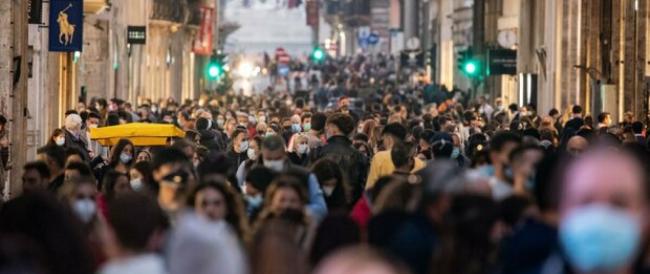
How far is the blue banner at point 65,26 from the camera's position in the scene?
31906 mm

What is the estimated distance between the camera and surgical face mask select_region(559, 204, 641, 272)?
26.0ft

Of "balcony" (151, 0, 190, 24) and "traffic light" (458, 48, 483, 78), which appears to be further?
"balcony" (151, 0, 190, 24)

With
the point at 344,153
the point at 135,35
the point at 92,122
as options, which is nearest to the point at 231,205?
the point at 344,153

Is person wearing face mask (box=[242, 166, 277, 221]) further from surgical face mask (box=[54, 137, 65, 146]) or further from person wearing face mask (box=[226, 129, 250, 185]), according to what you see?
surgical face mask (box=[54, 137, 65, 146])

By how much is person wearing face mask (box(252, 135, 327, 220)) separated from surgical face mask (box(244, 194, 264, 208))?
257 mm

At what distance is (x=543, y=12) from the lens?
5062cm

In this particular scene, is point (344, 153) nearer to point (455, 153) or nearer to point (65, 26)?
point (455, 153)

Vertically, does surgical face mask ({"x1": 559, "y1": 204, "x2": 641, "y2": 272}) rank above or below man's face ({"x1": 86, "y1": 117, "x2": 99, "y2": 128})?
below

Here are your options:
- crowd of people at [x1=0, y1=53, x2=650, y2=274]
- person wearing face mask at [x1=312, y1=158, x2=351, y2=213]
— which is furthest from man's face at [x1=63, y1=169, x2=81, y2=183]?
person wearing face mask at [x1=312, y1=158, x2=351, y2=213]

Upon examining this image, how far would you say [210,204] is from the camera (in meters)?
12.1

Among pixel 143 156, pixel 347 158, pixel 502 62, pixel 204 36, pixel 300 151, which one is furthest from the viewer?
pixel 204 36

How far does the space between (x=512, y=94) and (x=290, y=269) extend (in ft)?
153

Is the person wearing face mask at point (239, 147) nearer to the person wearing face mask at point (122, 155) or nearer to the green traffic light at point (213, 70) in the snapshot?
the person wearing face mask at point (122, 155)

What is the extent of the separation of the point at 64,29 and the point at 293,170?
1648 cm
